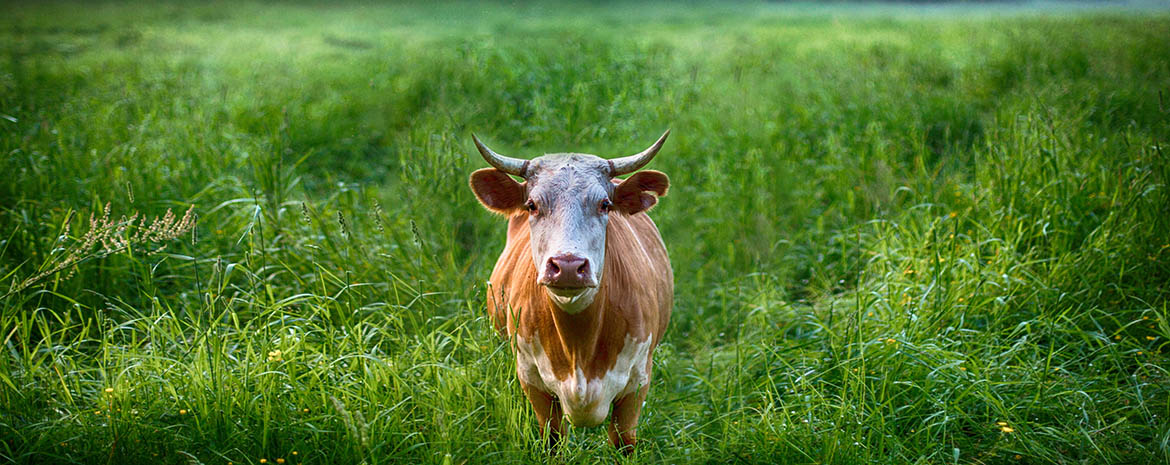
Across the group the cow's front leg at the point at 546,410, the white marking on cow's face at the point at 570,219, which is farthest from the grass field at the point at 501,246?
the white marking on cow's face at the point at 570,219

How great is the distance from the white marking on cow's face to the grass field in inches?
23.2

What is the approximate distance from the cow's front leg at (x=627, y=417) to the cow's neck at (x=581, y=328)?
35cm

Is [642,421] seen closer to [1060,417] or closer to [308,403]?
[308,403]

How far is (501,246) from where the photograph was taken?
503 cm

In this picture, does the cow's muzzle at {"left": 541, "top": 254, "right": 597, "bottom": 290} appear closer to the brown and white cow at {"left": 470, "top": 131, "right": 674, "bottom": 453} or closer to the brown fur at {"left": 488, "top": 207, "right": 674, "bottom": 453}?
the brown and white cow at {"left": 470, "top": 131, "right": 674, "bottom": 453}

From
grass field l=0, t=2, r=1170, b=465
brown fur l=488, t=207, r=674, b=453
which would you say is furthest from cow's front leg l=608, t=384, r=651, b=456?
grass field l=0, t=2, r=1170, b=465

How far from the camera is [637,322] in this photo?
126 inches

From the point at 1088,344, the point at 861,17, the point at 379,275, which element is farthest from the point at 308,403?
the point at 861,17

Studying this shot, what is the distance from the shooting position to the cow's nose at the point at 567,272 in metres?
2.66

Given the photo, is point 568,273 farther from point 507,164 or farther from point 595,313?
point 507,164

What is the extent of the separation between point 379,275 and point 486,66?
3.54 m

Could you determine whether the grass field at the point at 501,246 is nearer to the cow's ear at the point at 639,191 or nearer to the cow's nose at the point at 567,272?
the cow's nose at the point at 567,272

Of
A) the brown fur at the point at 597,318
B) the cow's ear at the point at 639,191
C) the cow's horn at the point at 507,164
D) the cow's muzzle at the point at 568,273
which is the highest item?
the cow's horn at the point at 507,164

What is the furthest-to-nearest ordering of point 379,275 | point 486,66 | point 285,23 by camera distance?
1. point 285,23
2. point 486,66
3. point 379,275
